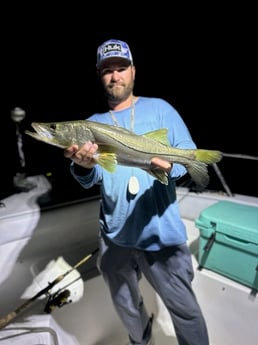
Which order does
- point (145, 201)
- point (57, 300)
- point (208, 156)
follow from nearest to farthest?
point (208, 156)
point (145, 201)
point (57, 300)

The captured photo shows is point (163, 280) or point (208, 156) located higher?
point (208, 156)

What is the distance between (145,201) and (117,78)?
2.35ft

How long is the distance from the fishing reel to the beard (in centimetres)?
135

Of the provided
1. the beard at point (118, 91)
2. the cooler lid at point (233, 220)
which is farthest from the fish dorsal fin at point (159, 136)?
the cooler lid at point (233, 220)

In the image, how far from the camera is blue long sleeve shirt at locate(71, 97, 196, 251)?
1.57 meters

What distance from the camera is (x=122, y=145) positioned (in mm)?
1316

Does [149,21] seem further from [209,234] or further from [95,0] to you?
[209,234]

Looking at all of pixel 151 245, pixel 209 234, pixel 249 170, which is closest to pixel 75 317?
pixel 151 245

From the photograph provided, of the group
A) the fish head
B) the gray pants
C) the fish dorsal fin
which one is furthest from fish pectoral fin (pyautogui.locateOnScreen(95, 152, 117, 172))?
the gray pants

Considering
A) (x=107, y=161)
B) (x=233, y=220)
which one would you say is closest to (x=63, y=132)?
(x=107, y=161)

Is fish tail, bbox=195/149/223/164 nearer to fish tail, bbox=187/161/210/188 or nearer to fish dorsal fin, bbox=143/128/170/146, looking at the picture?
fish tail, bbox=187/161/210/188

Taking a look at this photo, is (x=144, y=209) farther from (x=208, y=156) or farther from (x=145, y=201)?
(x=208, y=156)

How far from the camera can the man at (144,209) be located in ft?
5.17

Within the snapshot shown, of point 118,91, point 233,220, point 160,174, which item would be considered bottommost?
point 233,220
